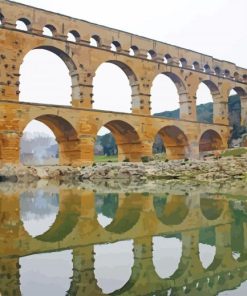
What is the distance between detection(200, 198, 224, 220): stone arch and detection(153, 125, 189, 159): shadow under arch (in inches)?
994

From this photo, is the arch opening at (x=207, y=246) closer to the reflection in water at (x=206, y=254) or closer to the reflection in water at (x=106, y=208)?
the reflection in water at (x=206, y=254)

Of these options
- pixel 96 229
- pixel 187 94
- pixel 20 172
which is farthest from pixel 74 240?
pixel 187 94

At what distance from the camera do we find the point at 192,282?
4.66m

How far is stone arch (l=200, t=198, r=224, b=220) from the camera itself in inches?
359

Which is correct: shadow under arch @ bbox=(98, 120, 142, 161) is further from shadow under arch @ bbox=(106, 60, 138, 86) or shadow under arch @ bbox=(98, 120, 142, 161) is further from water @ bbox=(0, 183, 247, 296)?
water @ bbox=(0, 183, 247, 296)

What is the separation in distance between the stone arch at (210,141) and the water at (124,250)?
3064 cm

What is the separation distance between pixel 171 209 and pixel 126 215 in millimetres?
1428

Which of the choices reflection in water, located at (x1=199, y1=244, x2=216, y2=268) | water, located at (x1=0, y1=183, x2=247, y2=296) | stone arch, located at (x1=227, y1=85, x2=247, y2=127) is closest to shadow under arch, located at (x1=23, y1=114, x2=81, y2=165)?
water, located at (x1=0, y1=183, x2=247, y2=296)

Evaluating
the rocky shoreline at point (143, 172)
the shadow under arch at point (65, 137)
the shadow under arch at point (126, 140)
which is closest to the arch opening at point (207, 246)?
the rocky shoreline at point (143, 172)

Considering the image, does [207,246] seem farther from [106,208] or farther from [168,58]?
[168,58]

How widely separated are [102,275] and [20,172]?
836 inches

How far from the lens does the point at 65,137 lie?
31.2 metres

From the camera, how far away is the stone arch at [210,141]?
4081 centimetres

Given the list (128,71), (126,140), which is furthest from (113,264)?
(128,71)
